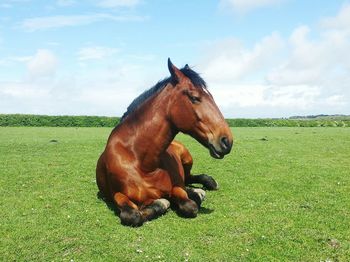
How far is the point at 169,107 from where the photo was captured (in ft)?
24.8

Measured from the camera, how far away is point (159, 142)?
7691mm

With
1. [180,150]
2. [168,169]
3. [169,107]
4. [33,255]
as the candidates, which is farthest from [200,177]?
[33,255]

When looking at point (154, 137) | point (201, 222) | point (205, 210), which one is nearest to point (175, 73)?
point (154, 137)

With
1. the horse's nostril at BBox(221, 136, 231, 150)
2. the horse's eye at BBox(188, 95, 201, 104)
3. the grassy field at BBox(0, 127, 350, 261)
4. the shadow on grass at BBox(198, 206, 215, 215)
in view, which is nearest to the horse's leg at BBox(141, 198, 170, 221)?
the grassy field at BBox(0, 127, 350, 261)

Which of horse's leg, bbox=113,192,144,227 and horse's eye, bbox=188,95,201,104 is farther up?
horse's eye, bbox=188,95,201,104

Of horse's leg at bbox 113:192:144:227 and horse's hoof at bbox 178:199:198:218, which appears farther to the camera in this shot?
horse's hoof at bbox 178:199:198:218

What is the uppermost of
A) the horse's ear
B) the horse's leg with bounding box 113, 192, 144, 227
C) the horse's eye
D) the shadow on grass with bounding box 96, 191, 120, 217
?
the horse's ear

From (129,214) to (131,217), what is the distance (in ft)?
0.22

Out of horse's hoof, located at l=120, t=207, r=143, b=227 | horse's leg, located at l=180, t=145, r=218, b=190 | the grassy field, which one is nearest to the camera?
the grassy field

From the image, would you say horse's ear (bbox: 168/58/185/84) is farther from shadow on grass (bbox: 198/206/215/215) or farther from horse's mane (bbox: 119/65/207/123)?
shadow on grass (bbox: 198/206/215/215)

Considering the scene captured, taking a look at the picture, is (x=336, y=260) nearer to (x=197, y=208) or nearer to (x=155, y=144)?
(x=197, y=208)

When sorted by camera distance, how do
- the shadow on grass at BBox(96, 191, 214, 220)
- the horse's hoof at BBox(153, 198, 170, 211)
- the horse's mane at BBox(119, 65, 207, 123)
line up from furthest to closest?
1. the shadow on grass at BBox(96, 191, 214, 220)
2. the horse's hoof at BBox(153, 198, 170, 211)
3. the horse's mane at BBox(119, 65, 207, 123)

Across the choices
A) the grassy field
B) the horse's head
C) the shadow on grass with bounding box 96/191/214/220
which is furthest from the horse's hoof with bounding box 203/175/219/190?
the horse's head

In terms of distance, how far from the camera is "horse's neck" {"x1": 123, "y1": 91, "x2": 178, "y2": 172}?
25.2 ft
